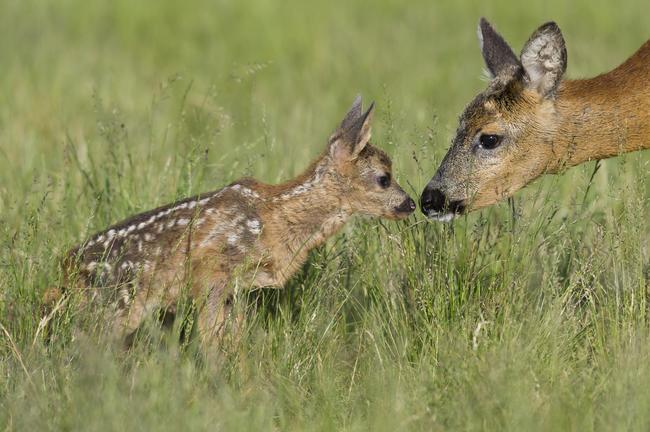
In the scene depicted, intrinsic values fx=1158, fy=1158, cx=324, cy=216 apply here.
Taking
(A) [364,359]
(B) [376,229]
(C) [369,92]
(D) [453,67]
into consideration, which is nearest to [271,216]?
(B) [376,229]

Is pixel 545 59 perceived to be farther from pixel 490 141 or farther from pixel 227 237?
pixel 227 237

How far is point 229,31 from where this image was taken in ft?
46.4

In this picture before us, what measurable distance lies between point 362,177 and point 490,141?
75cm

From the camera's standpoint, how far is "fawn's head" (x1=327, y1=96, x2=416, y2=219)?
6.55 m

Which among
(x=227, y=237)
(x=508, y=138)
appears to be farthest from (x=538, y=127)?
(x=227, y=237)

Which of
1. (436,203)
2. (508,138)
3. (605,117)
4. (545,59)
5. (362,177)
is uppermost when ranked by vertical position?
(545,59)

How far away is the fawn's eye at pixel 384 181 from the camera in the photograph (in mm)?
6613

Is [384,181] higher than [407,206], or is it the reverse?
[384,181]

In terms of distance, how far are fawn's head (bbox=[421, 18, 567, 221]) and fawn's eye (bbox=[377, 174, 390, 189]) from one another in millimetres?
304

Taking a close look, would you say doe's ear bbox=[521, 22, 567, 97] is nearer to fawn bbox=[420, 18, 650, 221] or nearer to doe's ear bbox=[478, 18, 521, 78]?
fawn bbox=[420, 18, 650, 221]

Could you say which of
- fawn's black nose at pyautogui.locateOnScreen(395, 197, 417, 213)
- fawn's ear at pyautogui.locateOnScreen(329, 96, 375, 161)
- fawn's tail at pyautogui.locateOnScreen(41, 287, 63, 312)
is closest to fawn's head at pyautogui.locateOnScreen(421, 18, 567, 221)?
fawn's black nose at pyautogui.locateOnScreen(395, 197, 417, 213)

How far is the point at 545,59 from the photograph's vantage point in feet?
21.0

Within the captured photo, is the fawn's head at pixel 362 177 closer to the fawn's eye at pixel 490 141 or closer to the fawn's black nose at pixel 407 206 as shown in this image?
the fawn's black nose at pixel 407 206

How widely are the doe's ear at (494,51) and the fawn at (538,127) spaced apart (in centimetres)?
33
